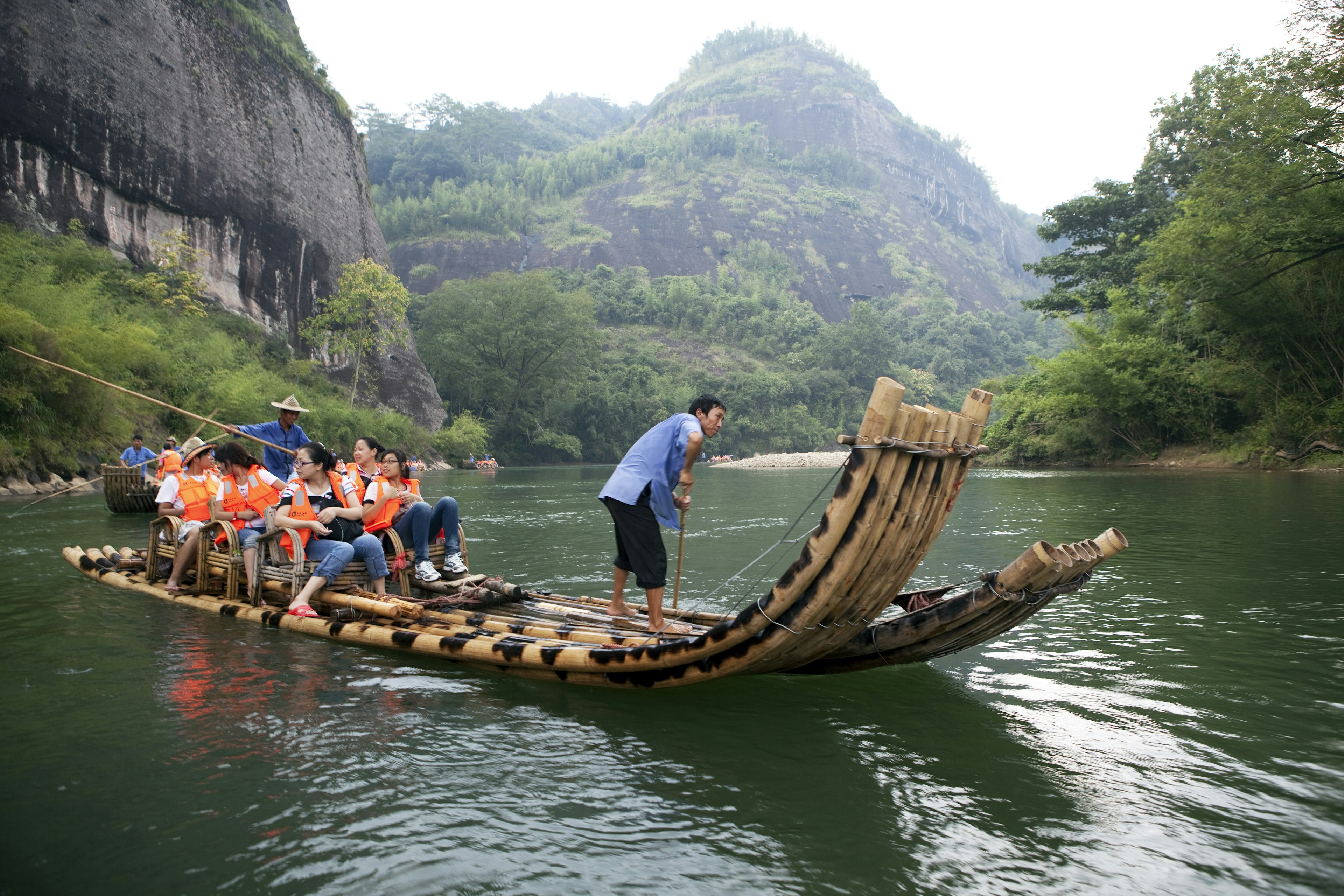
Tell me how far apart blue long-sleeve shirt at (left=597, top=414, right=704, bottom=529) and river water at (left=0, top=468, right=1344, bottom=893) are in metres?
1.22

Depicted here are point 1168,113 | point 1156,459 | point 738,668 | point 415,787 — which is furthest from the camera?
point 1168,113

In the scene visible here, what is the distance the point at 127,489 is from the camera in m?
14.1

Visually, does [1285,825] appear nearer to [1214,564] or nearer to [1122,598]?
[1122,598]

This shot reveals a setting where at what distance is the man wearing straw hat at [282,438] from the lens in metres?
7.09

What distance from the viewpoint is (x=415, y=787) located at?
3420 millimetres

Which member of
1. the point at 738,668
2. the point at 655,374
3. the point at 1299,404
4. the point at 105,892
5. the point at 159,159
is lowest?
the point at 105,892

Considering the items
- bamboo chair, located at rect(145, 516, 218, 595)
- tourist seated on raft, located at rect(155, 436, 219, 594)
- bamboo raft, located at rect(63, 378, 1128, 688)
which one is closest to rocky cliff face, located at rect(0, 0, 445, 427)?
tourist seated on raft, located at rect(155, 436, 219, 594)

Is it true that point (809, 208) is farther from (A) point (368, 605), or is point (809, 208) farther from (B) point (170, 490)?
(A) point (368, 605)

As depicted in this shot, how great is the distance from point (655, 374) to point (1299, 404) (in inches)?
1661

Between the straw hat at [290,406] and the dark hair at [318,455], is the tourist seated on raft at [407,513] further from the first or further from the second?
the straw hat at [290,406]

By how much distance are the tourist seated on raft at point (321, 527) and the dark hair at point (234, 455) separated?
393 millimetres

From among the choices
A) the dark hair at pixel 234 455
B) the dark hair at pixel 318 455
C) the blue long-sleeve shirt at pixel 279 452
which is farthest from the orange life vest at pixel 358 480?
the blue long-sleeve shirt at pixel 279 452

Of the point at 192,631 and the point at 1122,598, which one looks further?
the point at 1122,598

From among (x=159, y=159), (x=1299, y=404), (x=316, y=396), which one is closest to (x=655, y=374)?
(x=316, y=396)
